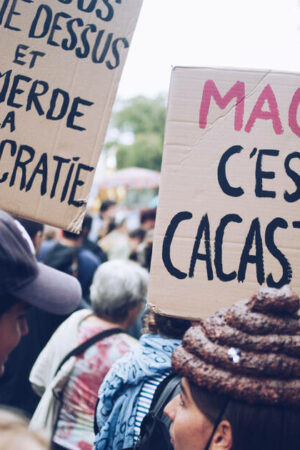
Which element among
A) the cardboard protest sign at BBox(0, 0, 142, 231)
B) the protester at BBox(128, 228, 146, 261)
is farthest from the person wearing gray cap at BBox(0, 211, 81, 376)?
the protester at BBox(128, 228, 146, 261)

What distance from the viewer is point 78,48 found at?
6.77ft

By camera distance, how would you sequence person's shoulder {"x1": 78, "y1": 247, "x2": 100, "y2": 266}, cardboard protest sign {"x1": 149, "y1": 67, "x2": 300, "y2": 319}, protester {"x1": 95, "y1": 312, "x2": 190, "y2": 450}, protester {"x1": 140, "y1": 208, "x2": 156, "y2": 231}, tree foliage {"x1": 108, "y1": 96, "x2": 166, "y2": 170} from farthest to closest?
tree foliage {"x1": 108, "y1": 96, "x2": 166, "y2": 170}
protester {"x1": 140, "y1": 208, "x2": 156, "y2": 231}
person's shoulder {"x1": 78, "y1": 247, "x2": 100, "y2": 266}
protester {"x1": 95, "y1": 312, "x2": 190, "y2": 450}
cardboard protest sign {"x1": 149, "y1": 67, "x2": 300, "y2": 319}

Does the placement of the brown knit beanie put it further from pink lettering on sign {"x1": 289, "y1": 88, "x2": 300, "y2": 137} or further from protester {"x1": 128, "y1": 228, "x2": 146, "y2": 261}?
protester {"x1": 128, "y1": 228, "x2": 146, "y2": 261}

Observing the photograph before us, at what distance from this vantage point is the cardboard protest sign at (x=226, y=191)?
189cm

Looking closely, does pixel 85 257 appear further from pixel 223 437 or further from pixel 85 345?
pixel 223 437

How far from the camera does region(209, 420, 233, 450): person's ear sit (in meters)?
1.50

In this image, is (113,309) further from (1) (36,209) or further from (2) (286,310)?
(2) (286,310)

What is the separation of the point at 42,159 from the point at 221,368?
1.01 m

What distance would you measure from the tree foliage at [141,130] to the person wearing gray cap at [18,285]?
41.8 m

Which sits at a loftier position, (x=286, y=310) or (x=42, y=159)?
(x=42, y=159)

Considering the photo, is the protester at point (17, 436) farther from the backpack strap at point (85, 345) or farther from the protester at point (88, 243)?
the protester at point (88, 243)

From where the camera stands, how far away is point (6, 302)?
1507 mm

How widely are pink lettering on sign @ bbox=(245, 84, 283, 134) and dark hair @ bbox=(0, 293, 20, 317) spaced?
1.01m

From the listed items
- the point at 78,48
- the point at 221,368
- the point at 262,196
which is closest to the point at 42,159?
the point at 78,48
